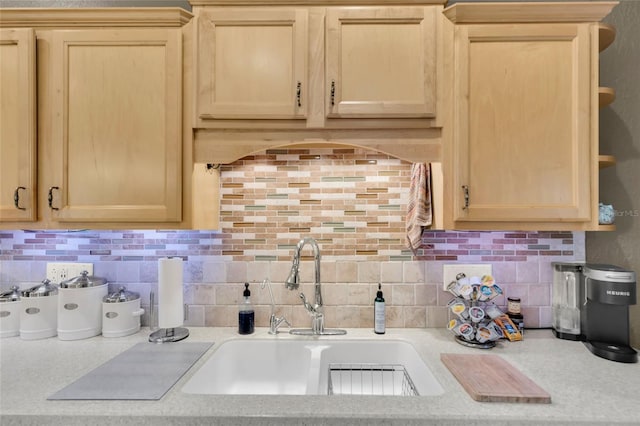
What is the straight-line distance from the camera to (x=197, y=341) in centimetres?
136

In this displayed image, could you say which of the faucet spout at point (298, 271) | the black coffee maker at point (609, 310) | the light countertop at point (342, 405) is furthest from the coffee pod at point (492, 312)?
the faucet spout at point (298, 271)

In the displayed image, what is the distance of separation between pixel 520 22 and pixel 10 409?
209 cm

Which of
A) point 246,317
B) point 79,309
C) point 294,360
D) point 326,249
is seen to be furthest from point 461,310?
point 79,309

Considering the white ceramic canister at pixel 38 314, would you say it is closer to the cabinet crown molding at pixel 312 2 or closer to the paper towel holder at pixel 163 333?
the paper towel holder at pixel 163 333

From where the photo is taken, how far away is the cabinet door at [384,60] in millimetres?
1219

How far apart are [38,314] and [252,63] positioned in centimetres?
138

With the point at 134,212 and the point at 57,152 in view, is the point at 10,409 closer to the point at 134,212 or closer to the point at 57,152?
the point at 134,212

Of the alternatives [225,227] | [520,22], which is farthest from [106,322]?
[520,22]

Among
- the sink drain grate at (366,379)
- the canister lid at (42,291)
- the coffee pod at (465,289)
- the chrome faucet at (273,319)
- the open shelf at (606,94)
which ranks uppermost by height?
the open shelf at (606,94)

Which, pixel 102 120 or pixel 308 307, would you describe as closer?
pixel 102 120

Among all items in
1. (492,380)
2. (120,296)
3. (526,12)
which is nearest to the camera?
(492,380)

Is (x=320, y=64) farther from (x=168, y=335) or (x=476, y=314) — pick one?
(x=168, y=335)

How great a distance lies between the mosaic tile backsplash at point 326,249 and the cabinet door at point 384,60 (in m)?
0.33

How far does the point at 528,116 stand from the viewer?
3.98 ft
